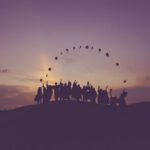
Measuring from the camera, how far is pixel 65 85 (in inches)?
1705

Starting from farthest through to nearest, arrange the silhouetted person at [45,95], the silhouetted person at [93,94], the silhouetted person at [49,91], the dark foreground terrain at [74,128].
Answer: the silhouetted person at [93,94] < the silhouetted person at [45,95] < the silhouetted person at [49,91] < the dark foreground terrain at [74,128]

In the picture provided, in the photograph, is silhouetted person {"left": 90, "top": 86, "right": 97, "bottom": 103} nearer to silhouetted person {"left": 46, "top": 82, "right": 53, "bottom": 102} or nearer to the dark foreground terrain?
the dark foreground terrain

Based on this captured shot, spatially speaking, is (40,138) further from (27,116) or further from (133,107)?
(133,107)

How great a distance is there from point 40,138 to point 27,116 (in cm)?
600

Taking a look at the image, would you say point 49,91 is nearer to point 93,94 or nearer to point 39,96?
point 39,96

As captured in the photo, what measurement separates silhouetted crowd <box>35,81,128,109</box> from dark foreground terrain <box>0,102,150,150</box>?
0.79m

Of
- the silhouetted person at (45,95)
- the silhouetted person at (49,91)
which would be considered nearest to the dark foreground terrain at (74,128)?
the silhouetted person at (45,95)

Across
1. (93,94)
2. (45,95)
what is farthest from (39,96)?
(93,94)

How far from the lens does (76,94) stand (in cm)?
4362

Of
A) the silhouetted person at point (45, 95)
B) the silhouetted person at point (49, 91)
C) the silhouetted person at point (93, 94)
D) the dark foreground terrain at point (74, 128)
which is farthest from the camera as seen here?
the silhouetted person at point (93, 94)

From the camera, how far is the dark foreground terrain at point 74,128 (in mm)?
35156

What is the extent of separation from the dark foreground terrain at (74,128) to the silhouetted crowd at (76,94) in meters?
0.79

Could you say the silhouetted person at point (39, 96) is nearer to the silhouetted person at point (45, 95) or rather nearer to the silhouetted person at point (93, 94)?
the silhouetted person at point (45, 95)

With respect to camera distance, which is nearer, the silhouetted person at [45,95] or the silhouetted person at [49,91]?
the silhouetted person at [49,91]
